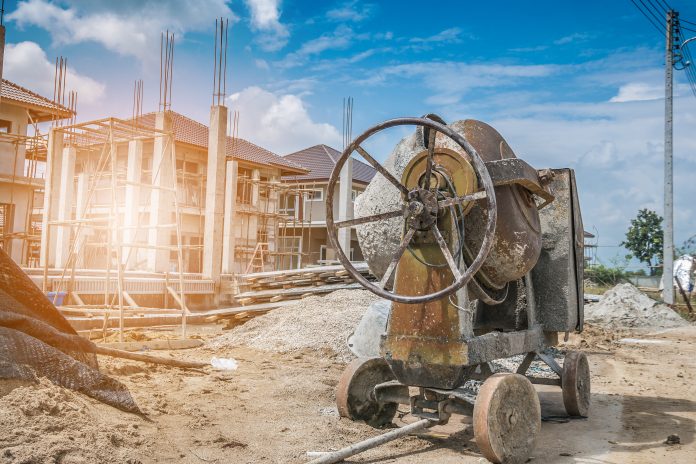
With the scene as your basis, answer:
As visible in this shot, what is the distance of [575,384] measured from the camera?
211 inches

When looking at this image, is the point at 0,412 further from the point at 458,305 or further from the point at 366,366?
the point at 458,305

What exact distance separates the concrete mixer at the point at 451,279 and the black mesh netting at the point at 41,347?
1.90 m

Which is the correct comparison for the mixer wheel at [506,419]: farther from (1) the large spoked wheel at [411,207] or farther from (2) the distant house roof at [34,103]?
(2) the distant house roof at [34,103]

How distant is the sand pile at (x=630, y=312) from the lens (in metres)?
17.0

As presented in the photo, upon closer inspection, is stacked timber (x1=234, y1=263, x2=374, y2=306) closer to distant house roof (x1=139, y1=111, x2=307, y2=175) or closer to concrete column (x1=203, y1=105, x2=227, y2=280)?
concrete column (x1=203, y1=105, x2=227, y2=280)

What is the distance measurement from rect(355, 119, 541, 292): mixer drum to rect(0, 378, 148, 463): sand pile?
95.4 inches

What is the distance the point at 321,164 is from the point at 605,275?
16594 mm

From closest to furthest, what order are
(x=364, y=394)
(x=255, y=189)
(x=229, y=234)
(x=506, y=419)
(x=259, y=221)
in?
1. (x=506, y=419)
2. (x=364, y=394)
3. (x=229, y=234)
4. (x=255, y=189)
5. (x=259, y=221)

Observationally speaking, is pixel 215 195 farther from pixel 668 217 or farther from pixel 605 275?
pixel 605 275

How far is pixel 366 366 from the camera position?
4.90m

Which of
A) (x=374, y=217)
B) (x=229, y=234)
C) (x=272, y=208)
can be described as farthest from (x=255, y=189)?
(x=374, y=217)

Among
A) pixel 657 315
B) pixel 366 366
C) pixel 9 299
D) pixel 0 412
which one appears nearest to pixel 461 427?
pixel 366 366

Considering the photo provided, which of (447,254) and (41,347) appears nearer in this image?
(447,254)

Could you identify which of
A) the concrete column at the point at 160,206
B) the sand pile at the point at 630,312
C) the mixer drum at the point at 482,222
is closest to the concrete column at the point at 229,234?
the concrete column at the point at 160,206
